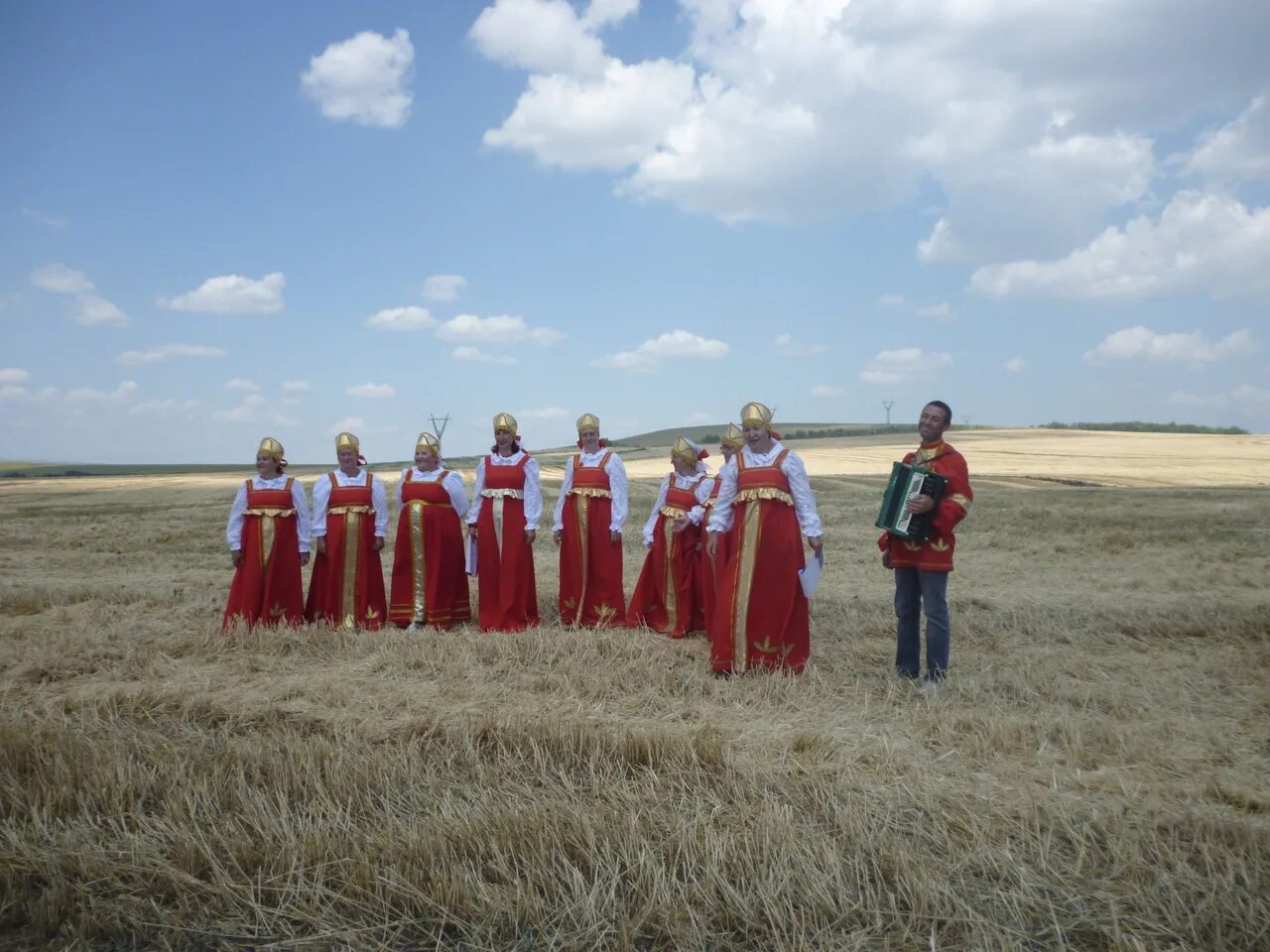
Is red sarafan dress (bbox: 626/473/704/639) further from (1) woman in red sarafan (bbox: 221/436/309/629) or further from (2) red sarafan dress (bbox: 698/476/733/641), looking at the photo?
(1) woman in red sarafan (bbox: 221/436/309/629)

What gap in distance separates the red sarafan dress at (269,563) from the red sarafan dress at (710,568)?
3.87m

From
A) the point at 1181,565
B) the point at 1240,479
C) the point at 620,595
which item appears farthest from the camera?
the point at 1240,479

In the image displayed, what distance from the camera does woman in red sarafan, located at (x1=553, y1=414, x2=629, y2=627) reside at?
948 cm

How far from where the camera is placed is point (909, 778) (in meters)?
4.31

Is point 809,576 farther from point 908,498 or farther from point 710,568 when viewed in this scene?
point 710,568

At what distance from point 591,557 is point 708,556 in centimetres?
156

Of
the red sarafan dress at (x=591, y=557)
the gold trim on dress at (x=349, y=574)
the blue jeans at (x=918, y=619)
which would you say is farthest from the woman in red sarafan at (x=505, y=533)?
the blue jeans at (x=918, y=619)

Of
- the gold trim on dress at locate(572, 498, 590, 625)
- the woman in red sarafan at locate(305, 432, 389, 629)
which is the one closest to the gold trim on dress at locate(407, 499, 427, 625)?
the woman in red sarafan at locate(305, 432, 389, 629)

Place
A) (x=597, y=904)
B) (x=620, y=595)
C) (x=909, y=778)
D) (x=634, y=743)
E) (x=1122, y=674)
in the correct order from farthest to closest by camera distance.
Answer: (x=620, y=595) → (x=1122, y=674) → (x=634, y=743) → (x=909, y=778) → (x=597, y=904)

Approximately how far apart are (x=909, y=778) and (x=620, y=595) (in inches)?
214

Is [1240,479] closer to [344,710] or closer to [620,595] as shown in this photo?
[620,595]

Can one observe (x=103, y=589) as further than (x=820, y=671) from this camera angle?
Yes

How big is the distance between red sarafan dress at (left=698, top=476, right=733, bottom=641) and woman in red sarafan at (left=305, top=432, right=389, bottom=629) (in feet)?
10.2

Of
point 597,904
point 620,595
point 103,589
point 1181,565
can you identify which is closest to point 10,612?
point 103,589
